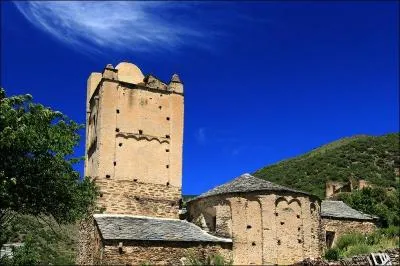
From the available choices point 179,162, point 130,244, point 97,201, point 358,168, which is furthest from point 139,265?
point 358,168

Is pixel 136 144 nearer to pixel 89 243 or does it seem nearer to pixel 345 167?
pixel 89 243

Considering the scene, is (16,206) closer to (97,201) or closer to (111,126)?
(97,201)

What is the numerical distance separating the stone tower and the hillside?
23.5 metres

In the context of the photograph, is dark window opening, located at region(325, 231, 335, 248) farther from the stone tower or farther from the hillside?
the hillside

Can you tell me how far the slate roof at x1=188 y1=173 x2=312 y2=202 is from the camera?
2211 cm

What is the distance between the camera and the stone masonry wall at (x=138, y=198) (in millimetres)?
22453

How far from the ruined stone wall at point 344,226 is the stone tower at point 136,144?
8.52m

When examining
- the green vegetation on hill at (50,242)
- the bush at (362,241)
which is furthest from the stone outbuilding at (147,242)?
the green vegetation on hill at (50,242)

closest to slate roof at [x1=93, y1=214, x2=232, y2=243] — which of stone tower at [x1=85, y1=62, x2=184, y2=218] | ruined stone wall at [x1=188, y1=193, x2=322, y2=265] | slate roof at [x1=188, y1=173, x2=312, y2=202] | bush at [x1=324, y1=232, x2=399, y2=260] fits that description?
ruined stone wall at [x1=188, y1=193, x2=322, y2=265]

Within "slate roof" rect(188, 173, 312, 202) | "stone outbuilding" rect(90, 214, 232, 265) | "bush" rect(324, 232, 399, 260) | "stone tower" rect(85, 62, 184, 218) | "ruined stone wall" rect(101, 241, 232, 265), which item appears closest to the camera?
"ruined stone wall" rect(101, 241, 232, 265)

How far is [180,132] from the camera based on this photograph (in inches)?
977

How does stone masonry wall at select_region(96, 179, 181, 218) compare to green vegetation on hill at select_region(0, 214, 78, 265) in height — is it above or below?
above

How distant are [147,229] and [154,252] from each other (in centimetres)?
129

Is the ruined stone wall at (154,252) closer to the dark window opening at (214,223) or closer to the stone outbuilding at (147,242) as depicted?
the stone outbuilding at (147,242)
